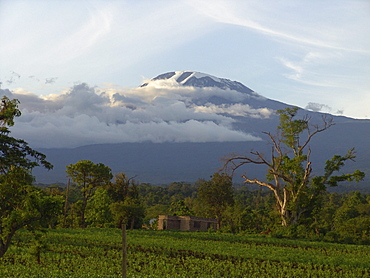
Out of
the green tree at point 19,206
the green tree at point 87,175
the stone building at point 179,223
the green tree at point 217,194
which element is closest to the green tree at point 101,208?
the green tree at point 87,175

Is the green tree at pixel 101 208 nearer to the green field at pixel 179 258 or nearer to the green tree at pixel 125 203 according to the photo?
the green tree at pixel 125 203

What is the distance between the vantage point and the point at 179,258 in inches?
1299

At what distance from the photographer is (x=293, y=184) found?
178 ft

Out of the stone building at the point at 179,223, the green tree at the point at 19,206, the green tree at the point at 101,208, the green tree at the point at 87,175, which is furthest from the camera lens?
the stone building at the point at 179,223

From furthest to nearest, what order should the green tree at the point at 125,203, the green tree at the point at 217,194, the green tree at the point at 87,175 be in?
the green tree at the point at 217,194 → the green tree at the point at 87,175 → the green tree at the point at 125,203

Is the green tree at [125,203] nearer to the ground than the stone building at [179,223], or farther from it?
farther from it

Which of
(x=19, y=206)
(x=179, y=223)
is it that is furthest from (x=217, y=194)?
(x=19, y=206)

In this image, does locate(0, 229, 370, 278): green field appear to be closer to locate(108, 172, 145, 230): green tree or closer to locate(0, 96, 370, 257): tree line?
locate(0, 96, 370, 257): tree line

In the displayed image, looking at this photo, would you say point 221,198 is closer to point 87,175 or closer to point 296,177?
point 87,175

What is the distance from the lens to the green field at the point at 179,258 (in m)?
26.0

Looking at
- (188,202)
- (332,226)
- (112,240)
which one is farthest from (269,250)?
(188,202)

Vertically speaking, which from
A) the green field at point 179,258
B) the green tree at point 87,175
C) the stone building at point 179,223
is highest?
the green tree at point 87,175

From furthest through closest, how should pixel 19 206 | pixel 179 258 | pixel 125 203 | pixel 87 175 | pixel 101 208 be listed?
1. pixel 87 175
2. pixel 101 208
3. pixel 125 203
4. pixel 179 258
5. pixel 19 206

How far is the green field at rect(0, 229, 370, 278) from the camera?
26016 mm
